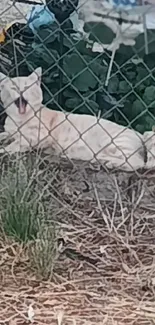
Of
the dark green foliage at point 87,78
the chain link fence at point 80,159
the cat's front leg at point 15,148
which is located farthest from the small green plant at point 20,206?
the dark green foliage at point 87,78

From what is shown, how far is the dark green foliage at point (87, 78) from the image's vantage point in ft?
6.64

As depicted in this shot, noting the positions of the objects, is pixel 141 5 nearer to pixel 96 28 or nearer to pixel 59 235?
pixel 96 28

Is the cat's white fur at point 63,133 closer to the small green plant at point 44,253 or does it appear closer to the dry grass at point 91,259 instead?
the dry grass at point 91,259

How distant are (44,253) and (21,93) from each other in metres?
0.74

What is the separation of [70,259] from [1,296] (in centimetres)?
18

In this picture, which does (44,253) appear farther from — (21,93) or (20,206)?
(21,93)

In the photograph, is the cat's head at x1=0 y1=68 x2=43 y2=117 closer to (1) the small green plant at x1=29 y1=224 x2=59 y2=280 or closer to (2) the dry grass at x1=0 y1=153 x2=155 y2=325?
(2) the dry grass at x1=0 y1=153 x2=155 y2=325

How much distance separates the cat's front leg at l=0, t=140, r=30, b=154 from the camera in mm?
1929

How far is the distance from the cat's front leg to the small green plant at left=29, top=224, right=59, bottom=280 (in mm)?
414

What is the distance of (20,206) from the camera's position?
1577 millimetres

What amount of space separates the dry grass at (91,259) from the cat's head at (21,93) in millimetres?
266

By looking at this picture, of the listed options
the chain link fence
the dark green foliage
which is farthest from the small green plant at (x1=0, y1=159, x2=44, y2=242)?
the dark green foliage

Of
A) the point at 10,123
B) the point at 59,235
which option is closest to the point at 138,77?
the point at 10,123

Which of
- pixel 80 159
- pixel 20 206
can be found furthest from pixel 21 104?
pixel 20 206
